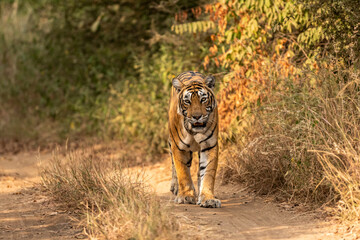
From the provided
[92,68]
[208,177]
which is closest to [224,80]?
[208,177]

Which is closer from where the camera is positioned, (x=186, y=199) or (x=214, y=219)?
(x=214, y=219)

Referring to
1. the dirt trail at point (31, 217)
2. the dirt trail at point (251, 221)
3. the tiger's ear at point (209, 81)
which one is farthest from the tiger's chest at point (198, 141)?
the dirt trail at point (31, 217)

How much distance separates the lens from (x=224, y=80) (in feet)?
29.1

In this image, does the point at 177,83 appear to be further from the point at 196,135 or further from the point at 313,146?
the point at 313,146

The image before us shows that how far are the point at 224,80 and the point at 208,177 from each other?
2692mm

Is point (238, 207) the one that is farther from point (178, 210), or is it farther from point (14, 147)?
point (14, 147)

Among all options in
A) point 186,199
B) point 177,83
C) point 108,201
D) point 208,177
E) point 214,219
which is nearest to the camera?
point 108,201

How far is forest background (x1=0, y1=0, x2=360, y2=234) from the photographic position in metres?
6.24

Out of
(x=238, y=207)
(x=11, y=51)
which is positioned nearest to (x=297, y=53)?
(x=238, y=207)

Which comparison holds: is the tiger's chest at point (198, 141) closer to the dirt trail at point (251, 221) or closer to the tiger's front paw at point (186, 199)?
the tiger's front paw at point (186, 199)

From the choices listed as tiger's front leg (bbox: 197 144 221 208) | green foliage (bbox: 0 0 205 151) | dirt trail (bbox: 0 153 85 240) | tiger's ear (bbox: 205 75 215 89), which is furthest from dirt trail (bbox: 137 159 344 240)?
green foliage (bbox: 0 0 205 151)

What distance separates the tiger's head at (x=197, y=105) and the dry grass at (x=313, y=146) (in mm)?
762

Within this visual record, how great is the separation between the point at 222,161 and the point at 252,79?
4.49 feet

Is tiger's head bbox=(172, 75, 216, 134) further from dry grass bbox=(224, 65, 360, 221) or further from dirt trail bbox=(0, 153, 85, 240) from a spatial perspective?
dirt trail bbox=(0, 153, 85, 240)
